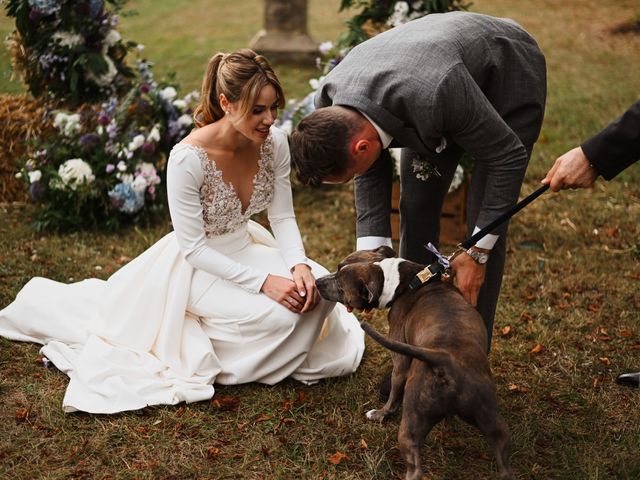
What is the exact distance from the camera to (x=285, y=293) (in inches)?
152

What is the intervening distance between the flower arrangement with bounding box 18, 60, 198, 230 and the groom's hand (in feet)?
10.9

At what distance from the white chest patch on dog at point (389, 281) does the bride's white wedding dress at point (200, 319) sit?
0.60 m

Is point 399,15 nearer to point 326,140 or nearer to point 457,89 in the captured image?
point 457,89

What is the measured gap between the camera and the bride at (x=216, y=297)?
375 cm

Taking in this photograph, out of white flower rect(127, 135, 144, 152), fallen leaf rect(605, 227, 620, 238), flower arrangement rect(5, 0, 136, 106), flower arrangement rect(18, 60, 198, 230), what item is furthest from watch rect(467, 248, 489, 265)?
flower arrangement rect(5, 0, 136, 106)

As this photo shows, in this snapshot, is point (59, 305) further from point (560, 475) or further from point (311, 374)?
point (560, 475)

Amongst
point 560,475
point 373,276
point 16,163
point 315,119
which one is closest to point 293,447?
point 373,276

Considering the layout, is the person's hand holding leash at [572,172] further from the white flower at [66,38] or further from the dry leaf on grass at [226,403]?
the white flower at [66,38]

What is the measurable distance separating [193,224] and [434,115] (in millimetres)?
1488

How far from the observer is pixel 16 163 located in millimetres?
6379

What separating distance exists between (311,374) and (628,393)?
1732 mm

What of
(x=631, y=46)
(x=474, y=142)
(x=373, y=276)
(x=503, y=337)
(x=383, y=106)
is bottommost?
(x=631, y=46)

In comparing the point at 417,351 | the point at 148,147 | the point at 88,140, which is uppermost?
the point at 417,351

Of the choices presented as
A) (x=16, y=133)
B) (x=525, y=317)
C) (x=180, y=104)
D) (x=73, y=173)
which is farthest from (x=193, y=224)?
(x=16, y=133)
